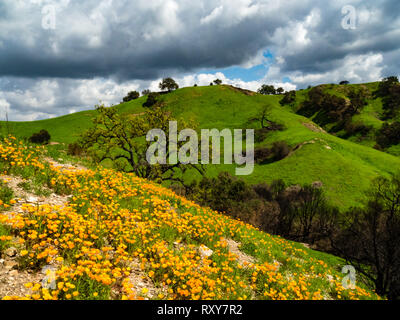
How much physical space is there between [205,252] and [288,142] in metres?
73.2

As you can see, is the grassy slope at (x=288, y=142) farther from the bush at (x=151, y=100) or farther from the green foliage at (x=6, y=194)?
the green foliage at (x=6, y=194)

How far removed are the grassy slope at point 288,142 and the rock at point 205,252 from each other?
19.4 meters

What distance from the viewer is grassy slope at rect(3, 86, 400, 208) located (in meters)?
55.2

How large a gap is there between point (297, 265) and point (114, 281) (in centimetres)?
691

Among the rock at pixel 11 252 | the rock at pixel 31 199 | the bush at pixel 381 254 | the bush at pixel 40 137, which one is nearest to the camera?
the rock at pixel 11 252

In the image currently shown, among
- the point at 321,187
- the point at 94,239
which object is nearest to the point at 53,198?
the point at 94,239

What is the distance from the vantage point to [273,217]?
4662cm

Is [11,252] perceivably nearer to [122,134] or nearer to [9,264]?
[9,264]

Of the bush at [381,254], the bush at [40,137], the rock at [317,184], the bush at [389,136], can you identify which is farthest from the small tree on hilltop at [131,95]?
the bush at [381,254]

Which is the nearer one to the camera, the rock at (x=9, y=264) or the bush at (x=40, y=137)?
the rock at (x=9, y=264)

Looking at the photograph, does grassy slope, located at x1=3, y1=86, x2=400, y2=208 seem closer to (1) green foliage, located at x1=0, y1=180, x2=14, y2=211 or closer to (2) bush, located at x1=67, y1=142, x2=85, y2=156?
(2) bush, located at x1=67, y1=142, x2=85, y2=156

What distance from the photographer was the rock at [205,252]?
7.19 meters

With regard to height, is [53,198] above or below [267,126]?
below
